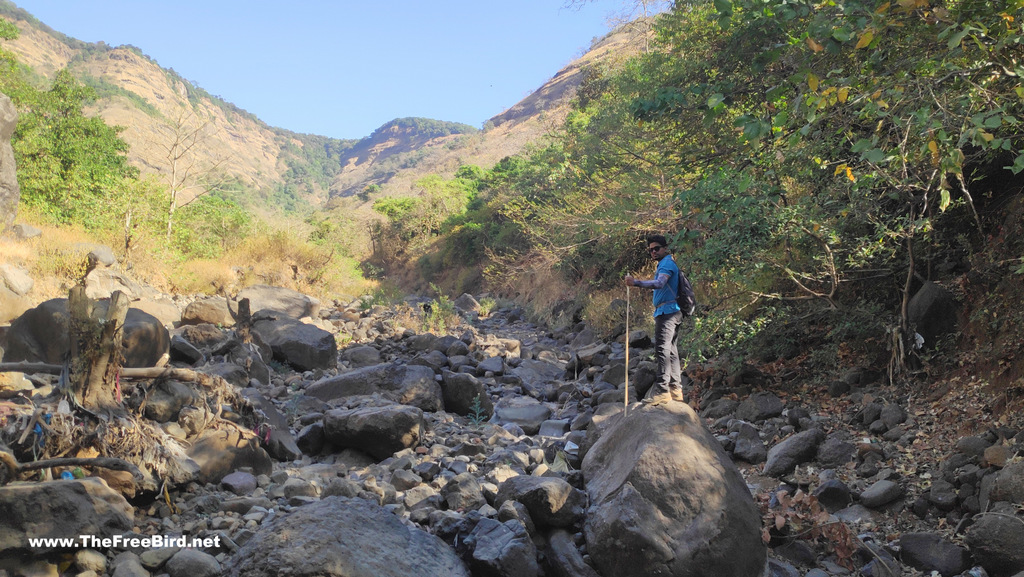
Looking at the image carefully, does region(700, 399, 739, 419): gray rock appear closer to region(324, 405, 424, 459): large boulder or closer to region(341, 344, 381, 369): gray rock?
region(324, 405, 424, 459): large boulder

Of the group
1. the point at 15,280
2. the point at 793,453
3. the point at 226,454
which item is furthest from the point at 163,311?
the point at 793,453

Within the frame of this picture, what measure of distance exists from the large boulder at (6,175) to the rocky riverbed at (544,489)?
28.6ft

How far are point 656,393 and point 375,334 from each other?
8799mm

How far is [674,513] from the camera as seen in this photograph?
13.3ft

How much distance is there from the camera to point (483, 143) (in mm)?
78812

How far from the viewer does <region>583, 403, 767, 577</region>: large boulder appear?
12.7ft

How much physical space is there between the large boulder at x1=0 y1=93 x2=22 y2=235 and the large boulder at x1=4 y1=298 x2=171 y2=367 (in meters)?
7.98

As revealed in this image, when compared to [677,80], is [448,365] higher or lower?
lower

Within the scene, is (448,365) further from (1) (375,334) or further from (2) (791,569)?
(2) (791,569)

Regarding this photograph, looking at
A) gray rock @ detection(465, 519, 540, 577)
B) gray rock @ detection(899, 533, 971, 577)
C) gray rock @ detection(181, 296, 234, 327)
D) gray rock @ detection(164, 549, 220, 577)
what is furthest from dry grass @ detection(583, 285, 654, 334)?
gray rock @ detection(164, 549, 220, 577)

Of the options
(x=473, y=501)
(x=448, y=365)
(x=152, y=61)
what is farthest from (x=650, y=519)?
(x=152, y=61)

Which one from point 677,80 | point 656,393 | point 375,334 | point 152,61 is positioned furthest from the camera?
point 152,61

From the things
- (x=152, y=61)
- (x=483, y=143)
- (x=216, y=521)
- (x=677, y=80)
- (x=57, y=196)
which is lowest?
(x=216, y=521)
